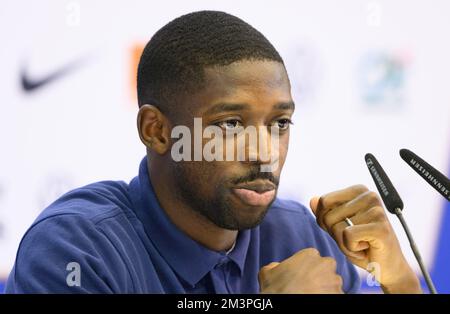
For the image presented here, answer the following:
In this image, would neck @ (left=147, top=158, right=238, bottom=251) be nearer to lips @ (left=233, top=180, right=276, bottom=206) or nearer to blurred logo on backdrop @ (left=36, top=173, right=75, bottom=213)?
lips @ (left=233, top=180, right=276, bottom=206)

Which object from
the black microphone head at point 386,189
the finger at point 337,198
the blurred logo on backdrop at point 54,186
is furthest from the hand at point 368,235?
the blurred logo on backdrop at point 54,186

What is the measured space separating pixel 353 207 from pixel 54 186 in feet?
2.37

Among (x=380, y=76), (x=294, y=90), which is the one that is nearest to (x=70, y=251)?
(x=294, y=90)

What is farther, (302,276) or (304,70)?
(304,70)

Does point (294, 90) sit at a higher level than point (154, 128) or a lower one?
higher

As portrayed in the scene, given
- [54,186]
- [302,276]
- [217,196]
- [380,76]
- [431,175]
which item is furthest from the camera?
[380,76]

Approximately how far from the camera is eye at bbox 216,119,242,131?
1128 millimetres

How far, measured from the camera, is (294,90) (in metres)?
1.63

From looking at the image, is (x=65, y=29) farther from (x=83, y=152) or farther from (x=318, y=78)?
(x=318, y=78)

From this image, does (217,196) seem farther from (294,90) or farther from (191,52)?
(294,90)

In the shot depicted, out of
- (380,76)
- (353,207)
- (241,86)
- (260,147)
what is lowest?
(353,207)

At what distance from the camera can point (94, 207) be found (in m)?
1.20
